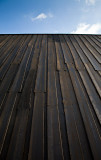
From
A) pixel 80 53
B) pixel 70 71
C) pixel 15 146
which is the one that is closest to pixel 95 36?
pixel 80 53

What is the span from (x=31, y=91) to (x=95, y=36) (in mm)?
4943

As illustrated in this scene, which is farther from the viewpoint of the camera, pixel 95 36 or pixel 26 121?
pixel 95 36

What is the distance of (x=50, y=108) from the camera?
145cm

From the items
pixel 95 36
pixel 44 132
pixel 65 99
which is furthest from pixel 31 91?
pixel 95 36

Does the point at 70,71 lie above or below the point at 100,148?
above

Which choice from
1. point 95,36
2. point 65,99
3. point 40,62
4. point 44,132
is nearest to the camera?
point 44,132

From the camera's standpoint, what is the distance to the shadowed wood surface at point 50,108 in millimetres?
1032

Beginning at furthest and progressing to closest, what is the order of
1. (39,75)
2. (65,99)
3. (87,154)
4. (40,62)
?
(40,62) → (39,75) → (65,99) → (87,154)

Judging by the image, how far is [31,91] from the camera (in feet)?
5.69

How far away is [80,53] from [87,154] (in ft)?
9.16

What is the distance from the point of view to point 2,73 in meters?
2.23

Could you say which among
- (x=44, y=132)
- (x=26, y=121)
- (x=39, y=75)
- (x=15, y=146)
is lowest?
(x=15, y=146)

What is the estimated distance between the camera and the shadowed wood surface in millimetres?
1032

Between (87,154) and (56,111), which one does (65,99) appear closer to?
(56,111)
